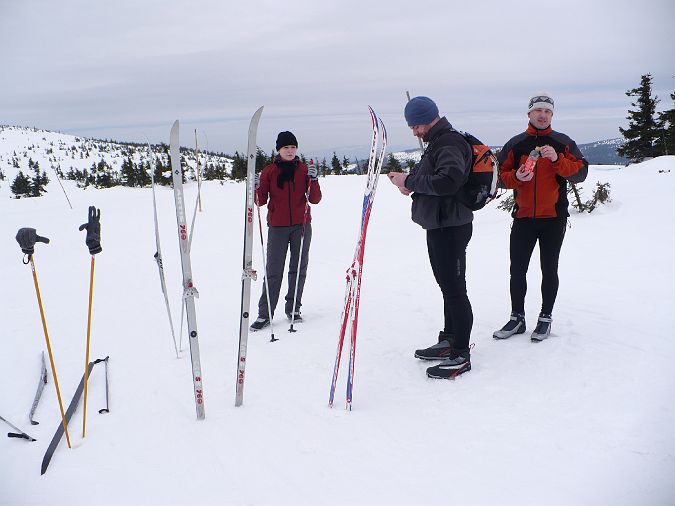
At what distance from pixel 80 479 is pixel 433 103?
11.1 feet

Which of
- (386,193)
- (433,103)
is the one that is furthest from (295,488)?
(386,193)

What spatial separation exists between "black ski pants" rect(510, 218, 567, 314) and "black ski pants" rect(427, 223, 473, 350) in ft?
2.63

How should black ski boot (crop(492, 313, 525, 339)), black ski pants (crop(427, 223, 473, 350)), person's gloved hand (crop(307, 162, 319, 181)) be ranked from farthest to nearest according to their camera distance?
person's gloved hand (crop(307, 162, 319, 181)) → black ski boot (crop(492, 313, 525, 339)) → black ski pants (crop(427, 223, 473, 350))

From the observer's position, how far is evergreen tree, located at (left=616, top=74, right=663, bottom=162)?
1059 inches

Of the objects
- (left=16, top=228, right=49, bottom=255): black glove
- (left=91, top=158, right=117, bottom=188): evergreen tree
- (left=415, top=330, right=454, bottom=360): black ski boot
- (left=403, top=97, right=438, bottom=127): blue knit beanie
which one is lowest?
(left=415, top=330, right=454, bottom=360): black ski boot

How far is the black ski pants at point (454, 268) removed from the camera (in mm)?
3320

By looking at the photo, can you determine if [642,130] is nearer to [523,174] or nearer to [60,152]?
[523,174]

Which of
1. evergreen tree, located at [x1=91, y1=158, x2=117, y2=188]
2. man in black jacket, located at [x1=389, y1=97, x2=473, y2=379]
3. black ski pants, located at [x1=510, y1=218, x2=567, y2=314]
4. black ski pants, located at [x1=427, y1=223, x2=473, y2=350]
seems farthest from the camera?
evergreen tree, located at [x1=91, y1=158, x2=117, y2=188]

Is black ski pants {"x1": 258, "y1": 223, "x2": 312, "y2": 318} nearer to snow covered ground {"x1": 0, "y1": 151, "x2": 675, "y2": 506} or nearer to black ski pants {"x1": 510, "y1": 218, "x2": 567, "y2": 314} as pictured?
snow covered ground {"x1": 0, "y1": 151, "x2": 675, "y2": 506}

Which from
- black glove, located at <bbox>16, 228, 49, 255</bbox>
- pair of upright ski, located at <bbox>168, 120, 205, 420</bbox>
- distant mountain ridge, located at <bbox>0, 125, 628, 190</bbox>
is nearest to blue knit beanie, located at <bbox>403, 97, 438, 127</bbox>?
pair of upright ski, located at <bbox>168, 120, 205, 420</bbox>

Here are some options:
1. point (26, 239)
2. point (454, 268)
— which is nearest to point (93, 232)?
point (26, 239)

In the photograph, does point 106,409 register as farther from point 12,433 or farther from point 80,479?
point 80,479

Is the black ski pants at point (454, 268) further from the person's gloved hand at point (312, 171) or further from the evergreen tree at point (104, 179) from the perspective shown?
the evergreen tree at point (104, 179)

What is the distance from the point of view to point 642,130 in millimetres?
27812
